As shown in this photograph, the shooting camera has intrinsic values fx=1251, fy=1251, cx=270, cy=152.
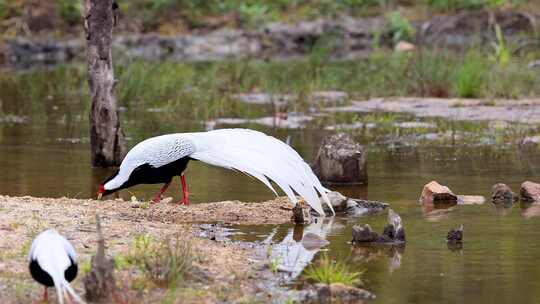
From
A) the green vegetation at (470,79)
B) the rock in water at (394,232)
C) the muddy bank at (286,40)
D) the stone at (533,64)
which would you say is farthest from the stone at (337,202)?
the muddy bank at (286,40)

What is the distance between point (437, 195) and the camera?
34.7 ft

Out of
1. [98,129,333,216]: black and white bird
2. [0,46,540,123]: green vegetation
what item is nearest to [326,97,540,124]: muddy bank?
[0,46,540,123]: green vegetation

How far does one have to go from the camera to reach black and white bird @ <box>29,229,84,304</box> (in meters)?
6.21

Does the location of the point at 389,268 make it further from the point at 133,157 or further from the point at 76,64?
the point at 76,64

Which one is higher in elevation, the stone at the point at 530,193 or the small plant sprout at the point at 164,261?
the small plant sprout at the point at 164,261

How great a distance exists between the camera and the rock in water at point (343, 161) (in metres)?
11.8

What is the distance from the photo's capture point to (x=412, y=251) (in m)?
8.41

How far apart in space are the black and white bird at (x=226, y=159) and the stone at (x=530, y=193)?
1.88 m

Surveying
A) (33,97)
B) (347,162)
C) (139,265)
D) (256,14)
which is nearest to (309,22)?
(256,14)

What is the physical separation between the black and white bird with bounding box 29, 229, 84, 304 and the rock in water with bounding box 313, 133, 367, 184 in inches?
221

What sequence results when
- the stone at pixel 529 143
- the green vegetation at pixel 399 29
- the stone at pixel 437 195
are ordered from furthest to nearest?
the green vegetation at pixel 399 29, the stone at pixel 529 143, the stone at pixel 437 195

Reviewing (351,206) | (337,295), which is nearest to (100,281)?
(337,295)

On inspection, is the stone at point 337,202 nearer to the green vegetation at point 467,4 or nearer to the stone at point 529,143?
the stone at point 529,143

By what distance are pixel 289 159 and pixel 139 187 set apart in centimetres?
289
